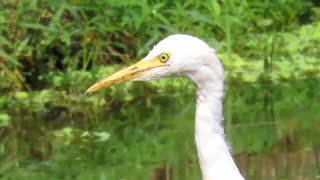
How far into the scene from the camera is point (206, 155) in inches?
249

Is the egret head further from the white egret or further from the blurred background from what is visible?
the blurred background

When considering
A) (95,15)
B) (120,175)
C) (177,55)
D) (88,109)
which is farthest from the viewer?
(95,15)

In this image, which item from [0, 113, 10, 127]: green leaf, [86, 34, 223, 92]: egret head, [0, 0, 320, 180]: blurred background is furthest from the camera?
[0, 113, 10, 127]: green leaf

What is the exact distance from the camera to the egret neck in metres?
6.25

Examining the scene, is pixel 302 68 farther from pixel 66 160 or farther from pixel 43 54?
pixel 66 160

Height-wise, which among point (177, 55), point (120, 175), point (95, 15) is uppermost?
point (95, 15)

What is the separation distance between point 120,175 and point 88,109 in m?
2.24

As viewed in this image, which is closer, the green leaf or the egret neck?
the egret neck

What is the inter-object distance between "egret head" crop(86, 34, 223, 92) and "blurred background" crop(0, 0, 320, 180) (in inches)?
117

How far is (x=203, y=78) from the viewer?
6.25 metres

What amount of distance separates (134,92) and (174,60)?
5.76 m

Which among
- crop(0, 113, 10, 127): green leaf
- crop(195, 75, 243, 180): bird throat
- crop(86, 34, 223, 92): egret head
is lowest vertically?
crop(195, 75, 243, 180): bird throat

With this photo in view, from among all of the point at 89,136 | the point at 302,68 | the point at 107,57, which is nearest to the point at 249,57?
the point at 302,68

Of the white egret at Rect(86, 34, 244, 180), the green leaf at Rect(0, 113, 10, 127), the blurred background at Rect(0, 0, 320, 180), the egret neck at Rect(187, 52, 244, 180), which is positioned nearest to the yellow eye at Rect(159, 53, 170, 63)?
the white egret at Rect(86, 34, 244, 180)
